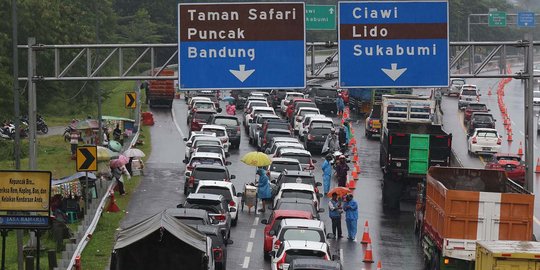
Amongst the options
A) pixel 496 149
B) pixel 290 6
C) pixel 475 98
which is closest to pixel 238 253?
pixel 290 6

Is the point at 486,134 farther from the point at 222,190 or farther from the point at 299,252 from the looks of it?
the point at 299,252

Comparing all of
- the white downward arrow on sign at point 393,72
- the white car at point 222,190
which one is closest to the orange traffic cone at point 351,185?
the white car at point 222,190

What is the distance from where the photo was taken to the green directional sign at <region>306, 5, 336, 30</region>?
7212 cm

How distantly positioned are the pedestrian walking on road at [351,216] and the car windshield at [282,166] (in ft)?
29.2

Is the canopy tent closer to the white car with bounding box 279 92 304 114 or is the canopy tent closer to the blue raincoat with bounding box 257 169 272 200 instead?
the blue raincoat with bounding box 257 169 272 200

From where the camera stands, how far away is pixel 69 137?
201ft

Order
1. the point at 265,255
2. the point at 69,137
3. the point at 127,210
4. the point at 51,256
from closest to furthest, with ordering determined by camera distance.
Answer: the point at 51,256 → the point at 265,255 → the point at 127,210 → the point at 69,137

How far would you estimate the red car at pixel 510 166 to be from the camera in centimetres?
4975

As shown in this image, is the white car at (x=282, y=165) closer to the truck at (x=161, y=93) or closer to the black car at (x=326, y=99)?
the black car at (x=326, y=99)

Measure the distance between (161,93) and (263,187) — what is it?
3926 centimetres

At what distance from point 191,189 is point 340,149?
16457 millimetres

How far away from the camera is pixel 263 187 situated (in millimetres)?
41000

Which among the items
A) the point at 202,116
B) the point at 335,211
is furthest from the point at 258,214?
the point at 202,116

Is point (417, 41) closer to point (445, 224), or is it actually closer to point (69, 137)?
point (445, 224)
